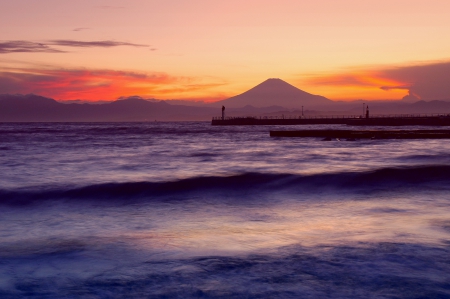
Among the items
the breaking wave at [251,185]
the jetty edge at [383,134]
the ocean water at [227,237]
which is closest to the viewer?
the ocean water at [227,237]

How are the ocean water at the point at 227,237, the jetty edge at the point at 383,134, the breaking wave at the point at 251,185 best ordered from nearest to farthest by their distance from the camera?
the ocean water at the point at 227,237, the breaking wave at the point at 251,185, the jetty edge at the point at 383,134

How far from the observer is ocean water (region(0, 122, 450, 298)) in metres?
6.04

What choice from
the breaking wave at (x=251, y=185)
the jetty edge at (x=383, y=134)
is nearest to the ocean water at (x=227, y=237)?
the breaking wave at (x=251, y=185)

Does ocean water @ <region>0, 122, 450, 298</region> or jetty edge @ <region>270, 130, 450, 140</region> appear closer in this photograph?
ocean water @ <region>0, 122, 450, 298</region>

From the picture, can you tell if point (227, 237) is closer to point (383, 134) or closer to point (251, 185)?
point (251, 185)

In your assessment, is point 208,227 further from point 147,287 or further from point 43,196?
point 43,196

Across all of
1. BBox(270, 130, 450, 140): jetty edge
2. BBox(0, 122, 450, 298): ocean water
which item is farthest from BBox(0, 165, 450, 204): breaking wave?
BBox(270, 130, 450, 140): jetty edge

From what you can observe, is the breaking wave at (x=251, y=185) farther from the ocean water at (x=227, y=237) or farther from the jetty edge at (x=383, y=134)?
the jetty edge at (x=383, y=134)

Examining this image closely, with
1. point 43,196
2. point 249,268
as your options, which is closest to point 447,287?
point 249,268

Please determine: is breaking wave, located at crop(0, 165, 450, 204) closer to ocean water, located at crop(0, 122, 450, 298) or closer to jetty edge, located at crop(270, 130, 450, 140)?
ocean water, located at crop(0, 122, 450, 298)

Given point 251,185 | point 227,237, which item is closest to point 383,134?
point 251,185

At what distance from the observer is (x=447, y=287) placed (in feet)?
19.1

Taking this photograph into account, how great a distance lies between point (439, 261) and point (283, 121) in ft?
354

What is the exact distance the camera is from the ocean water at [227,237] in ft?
19.8
